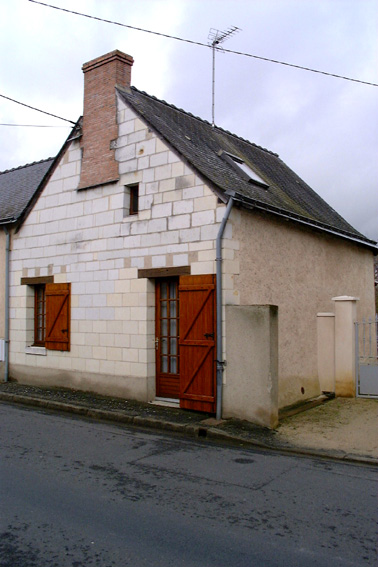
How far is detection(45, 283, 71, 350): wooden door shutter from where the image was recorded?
11.2 m

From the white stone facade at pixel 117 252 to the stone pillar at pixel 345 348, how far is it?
3.07 meters

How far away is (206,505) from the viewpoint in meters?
4.93

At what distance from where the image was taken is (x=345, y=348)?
421 inches

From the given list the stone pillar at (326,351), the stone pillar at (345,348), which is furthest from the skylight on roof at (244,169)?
the stone pillar at (326,351)

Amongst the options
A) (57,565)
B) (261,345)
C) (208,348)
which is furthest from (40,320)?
(57,565)

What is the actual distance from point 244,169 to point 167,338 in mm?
4072

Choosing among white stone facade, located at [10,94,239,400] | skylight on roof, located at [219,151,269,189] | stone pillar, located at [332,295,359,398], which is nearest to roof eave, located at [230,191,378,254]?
white stone facade, located at [10,94,239,400]

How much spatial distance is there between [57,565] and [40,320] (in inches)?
360

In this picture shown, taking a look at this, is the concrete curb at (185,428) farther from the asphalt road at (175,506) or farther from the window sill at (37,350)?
the window sill at (37,350)

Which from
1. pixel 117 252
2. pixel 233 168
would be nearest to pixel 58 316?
pixel 117 252

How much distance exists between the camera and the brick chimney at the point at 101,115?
1065 centimetres

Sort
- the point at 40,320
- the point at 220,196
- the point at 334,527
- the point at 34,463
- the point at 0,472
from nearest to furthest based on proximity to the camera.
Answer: the point at 334,527 < the point at 0,472 < the point at 34,463 < the point at 220,196 < the point at 40,320

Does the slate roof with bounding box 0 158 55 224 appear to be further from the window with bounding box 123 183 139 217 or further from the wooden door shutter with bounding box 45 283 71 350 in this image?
the window with bounding box 123 183 139 217

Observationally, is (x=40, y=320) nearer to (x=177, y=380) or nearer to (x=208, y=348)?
(x=177, y=380)
